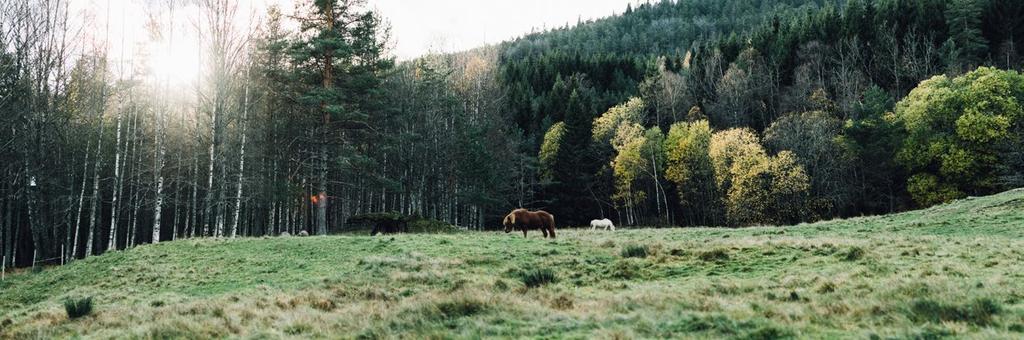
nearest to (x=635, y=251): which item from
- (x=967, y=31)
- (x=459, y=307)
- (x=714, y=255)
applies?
(x=714, y=255)

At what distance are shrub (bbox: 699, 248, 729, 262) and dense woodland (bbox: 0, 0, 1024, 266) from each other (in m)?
23.9

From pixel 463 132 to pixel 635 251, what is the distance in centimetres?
4074

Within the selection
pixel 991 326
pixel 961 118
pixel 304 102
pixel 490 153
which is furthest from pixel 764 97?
pixel 991 326

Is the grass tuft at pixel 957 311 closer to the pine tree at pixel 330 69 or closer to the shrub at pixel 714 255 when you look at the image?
the shrub at pixel 714 255

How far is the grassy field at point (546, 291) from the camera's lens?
7.15 m

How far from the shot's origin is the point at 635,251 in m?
15.4

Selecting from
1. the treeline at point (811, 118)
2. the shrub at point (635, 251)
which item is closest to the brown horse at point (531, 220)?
the shrub at point (635, 251)

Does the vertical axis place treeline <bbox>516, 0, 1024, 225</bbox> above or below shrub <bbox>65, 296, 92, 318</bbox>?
above

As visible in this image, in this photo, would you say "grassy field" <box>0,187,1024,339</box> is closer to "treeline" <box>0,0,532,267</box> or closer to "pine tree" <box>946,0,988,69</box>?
"treeline" <box>0,0,532,267</box>

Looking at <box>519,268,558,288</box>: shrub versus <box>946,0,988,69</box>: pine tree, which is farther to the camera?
<box>946,0,988,69</box>: pine tree

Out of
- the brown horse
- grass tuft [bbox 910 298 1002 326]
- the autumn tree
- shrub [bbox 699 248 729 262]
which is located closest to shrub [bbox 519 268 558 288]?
shrub [bbox 699 248 729 262]

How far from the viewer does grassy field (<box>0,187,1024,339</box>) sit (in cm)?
715

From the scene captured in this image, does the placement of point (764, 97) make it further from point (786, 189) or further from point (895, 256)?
point (895, 256)

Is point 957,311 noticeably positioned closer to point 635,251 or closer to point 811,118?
point 635,251
